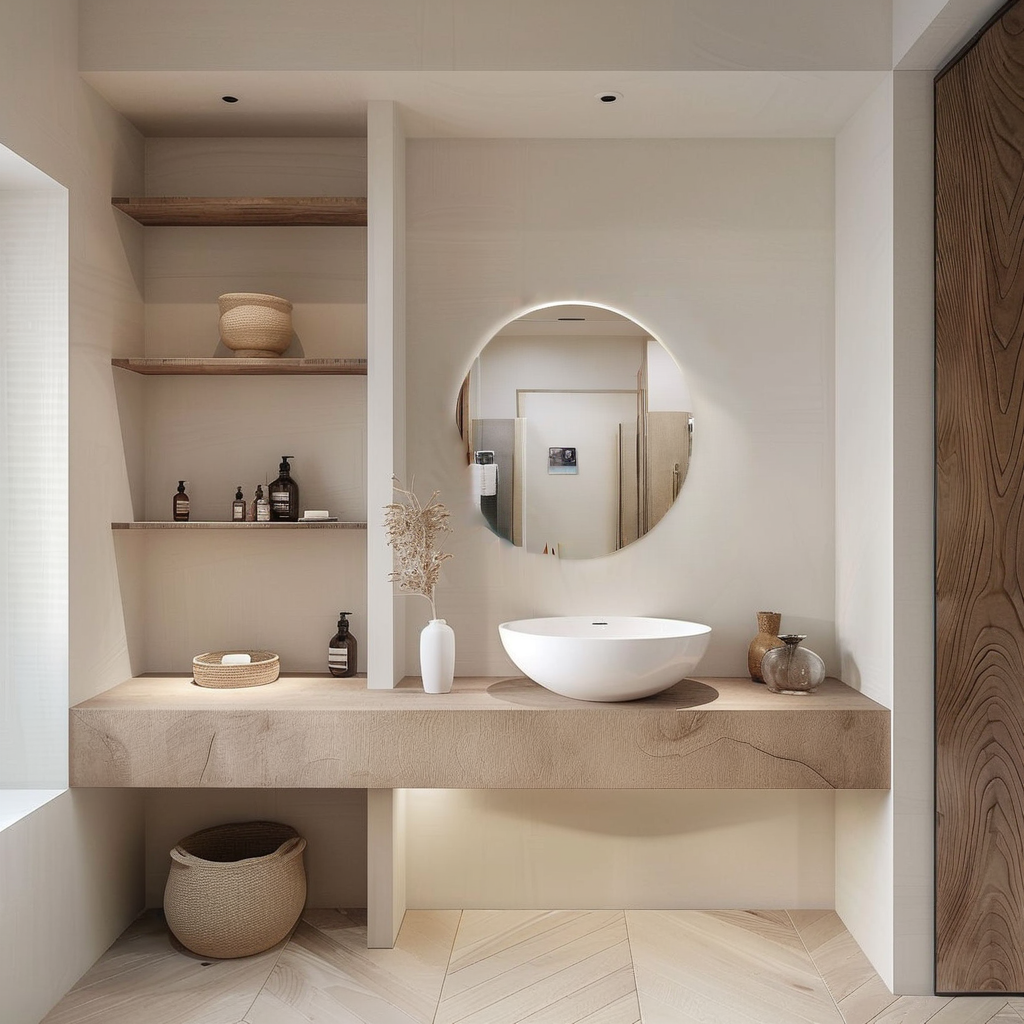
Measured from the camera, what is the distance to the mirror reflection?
2801 millimetres

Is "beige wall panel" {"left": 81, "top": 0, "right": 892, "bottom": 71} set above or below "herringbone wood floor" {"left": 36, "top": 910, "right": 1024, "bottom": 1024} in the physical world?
above

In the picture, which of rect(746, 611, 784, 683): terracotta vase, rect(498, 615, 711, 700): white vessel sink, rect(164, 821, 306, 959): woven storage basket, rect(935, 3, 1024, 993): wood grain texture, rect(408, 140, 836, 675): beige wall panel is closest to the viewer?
rect(935, 3, 1024, 993): wood grain texture

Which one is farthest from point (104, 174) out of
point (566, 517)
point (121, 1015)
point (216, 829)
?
point (121, 1015)

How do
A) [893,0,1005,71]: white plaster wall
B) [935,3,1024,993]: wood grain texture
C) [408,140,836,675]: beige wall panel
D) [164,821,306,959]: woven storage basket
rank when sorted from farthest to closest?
[408,140,836,675]: beige wall panel
[164,821,306,959]: woven storage basket
[935,3,1024,993]: wood grain texture
[893,0,1005,71]: white plaster wall

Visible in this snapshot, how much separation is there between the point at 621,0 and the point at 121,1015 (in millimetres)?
2954

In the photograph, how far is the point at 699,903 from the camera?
279 centimetres

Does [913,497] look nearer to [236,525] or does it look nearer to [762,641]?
[762,641]

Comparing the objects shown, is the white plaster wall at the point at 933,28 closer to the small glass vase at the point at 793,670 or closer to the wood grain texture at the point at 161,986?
the small glass vase at the point at 793,670

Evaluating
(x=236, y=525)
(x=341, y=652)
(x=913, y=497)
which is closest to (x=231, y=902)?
(x=341, y=652)

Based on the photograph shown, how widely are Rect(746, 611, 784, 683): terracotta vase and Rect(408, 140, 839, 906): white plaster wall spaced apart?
11 centimetres

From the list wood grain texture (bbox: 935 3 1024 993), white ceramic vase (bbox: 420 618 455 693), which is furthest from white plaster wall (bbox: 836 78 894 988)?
white ceramic vase (bbox: 420 618 455 693)

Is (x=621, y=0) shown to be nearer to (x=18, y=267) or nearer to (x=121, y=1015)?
(x=18, y=267)

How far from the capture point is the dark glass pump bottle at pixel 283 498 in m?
2.72

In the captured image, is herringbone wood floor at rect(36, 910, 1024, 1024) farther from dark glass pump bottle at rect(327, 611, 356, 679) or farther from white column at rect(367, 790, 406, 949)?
dark glass pump bottle at rect(327, 611, 356, 679)
